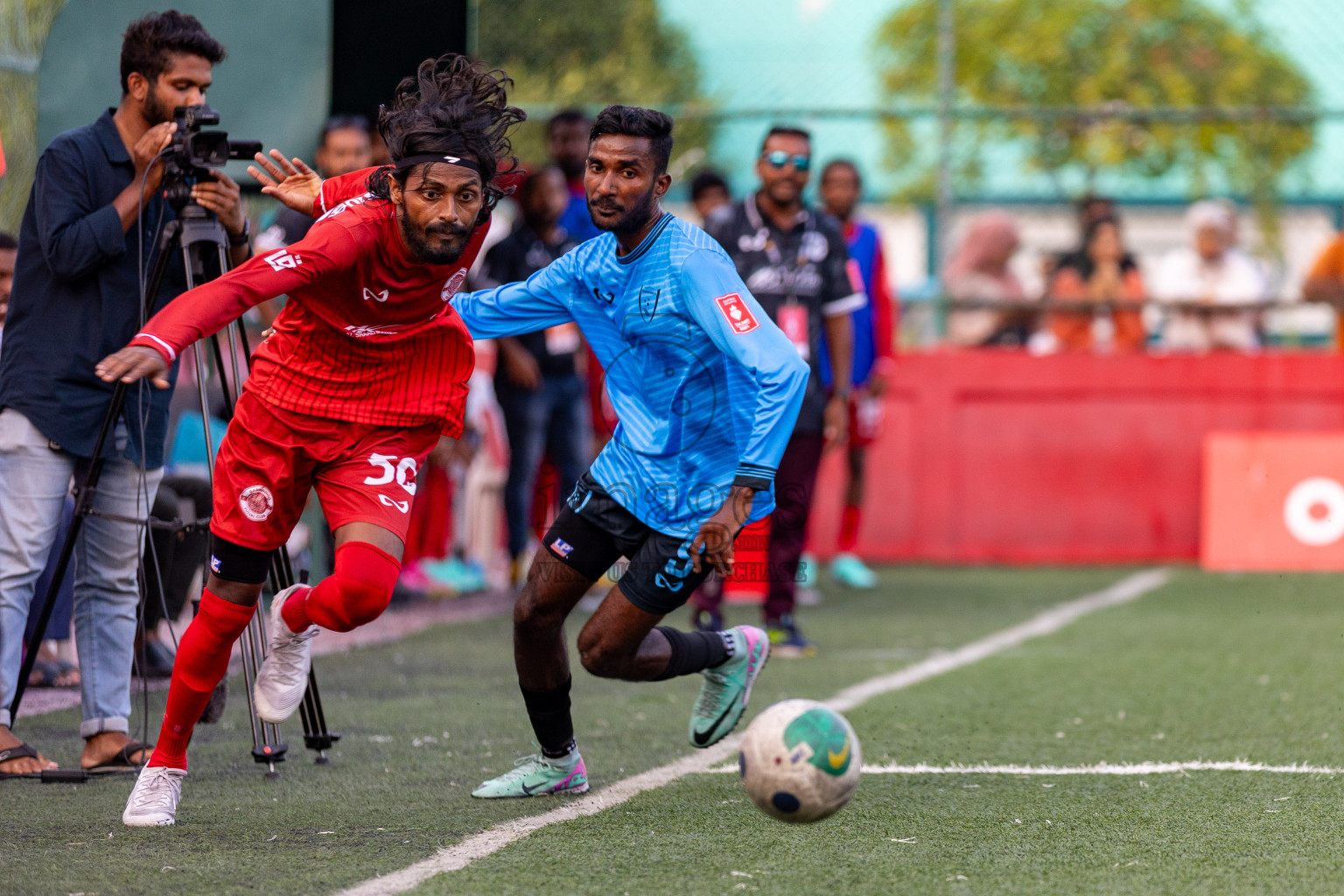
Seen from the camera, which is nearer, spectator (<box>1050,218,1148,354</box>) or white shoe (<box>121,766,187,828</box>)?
white shoe (<box>121,766,187,828</box>)

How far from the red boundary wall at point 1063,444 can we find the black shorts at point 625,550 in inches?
329

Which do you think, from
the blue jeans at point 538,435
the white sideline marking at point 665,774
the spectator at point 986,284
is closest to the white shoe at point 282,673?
the white sideline marking at point 665,774

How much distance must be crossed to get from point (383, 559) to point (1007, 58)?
1123cm

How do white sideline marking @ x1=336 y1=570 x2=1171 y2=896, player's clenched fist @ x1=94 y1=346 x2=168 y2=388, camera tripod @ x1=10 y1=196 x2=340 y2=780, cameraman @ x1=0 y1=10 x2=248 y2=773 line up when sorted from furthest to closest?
cameraman @ x1=0 y1=10 x2=248 y2=773
camera tripod @ x1=10 y1=196 x2=340 y2=780
white sideline marking @ x1=336 y1=570 x2=1171 y2=896
player's clenched fist @ x1=94 y1=346 x2=168 y2=388

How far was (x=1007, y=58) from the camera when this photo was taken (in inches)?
591

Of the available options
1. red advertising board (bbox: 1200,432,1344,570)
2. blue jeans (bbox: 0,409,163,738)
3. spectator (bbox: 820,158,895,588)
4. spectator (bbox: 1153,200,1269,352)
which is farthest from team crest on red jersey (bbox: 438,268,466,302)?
spectator (bbox: 1153,200,1269,352)

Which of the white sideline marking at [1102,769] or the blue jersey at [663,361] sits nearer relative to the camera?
the blue jersey at [663,361]

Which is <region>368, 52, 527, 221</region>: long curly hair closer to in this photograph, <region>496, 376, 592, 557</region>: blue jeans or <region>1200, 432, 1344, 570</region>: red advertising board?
<region>496, 376, 592, 557</region>: blue jeans

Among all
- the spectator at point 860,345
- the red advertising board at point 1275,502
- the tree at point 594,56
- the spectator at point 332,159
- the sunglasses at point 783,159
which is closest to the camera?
the spectator at point 332,159

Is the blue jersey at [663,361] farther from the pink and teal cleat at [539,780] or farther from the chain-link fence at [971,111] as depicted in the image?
the chain-link fence at [971,111]

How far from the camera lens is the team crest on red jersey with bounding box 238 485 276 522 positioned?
196 inches

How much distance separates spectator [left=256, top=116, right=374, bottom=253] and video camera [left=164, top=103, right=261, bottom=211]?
8.72 feet

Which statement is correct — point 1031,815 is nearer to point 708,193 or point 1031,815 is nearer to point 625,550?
point 625,550

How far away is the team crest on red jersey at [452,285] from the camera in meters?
5.11
